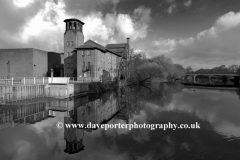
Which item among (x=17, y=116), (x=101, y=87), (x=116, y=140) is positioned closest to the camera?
(x=116, y=140)

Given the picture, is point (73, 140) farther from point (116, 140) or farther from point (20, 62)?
point (20, 62)

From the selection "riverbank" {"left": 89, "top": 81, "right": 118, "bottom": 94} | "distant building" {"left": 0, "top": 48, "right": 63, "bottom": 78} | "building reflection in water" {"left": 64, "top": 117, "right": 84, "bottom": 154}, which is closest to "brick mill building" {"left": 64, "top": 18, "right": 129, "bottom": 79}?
"riverbank" {"left": 89, "top": 81, "right": 118, "bottom": 94}

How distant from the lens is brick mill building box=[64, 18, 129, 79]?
36.3m

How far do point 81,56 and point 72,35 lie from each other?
692 cm

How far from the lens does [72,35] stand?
130ft

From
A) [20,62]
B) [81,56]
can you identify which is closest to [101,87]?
[81,56]

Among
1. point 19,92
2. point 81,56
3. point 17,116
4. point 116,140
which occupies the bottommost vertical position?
point 116,140

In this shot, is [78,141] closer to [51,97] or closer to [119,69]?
[51,97]

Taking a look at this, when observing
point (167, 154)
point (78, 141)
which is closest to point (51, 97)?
point (78, 141)

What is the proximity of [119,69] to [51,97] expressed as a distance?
24.7 meters

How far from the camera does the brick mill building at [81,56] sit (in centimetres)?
3628

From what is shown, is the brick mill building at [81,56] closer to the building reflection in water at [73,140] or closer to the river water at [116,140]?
the river water at [116,140]

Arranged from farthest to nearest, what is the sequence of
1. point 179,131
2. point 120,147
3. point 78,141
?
point 179,131 < point 78,141 < point 120,147

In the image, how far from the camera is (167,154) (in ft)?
22.5
